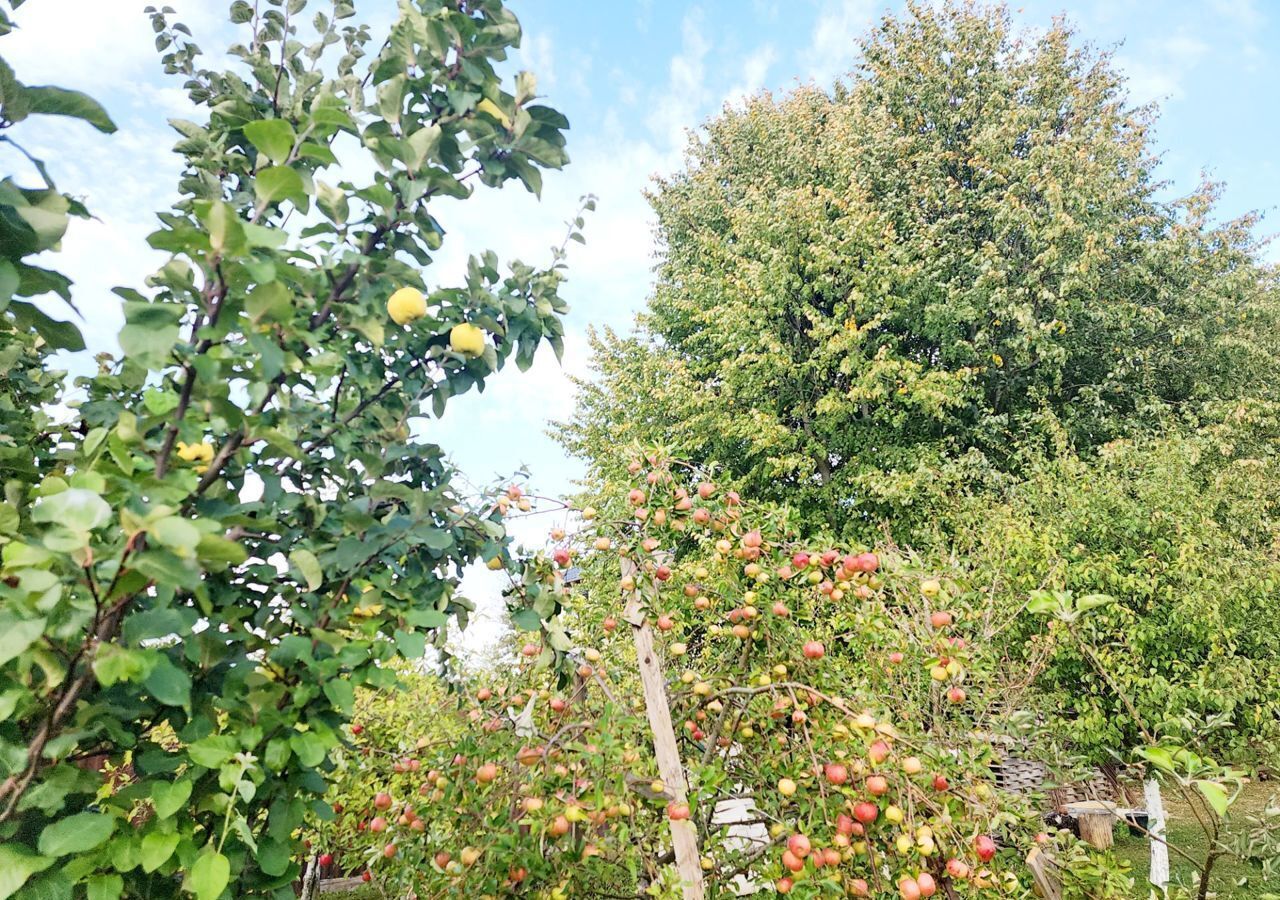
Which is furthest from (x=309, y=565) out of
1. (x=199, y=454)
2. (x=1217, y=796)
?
(x=1217, y=796)

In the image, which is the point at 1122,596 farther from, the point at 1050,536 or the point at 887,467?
the point at 887,467

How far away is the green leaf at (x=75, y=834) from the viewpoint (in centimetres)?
102

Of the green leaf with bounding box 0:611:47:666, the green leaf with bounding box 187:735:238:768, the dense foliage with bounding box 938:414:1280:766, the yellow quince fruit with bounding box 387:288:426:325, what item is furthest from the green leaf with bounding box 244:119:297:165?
the dense foliage with bounding box 938:414:1280:766

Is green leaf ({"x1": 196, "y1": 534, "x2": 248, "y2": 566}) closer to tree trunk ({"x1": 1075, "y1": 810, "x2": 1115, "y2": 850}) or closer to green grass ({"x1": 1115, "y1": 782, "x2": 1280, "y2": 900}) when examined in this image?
green grass ({"x1": 1115, "y1": 782, "x2": 1280, "y2": 900})

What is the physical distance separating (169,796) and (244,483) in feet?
2.00

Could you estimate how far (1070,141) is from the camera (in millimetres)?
11672

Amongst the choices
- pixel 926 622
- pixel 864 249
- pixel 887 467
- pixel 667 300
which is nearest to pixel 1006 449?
pixel 887 467

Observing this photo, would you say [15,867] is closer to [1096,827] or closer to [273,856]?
[273,856]

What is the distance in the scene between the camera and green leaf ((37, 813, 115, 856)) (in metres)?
1.02

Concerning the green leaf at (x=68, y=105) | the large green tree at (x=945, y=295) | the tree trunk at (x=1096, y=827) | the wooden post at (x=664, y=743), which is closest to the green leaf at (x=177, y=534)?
the green leaf at (x=68, y=105)

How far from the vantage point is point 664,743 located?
2344 mm

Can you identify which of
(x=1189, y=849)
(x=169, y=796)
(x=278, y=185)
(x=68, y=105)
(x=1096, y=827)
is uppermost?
(x=68, y=105)

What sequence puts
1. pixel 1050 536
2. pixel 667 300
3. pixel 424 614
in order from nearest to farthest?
pixel 424 614 < pixel 1050 536 < pixel 667 300

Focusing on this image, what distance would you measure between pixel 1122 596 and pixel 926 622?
6.09 m
